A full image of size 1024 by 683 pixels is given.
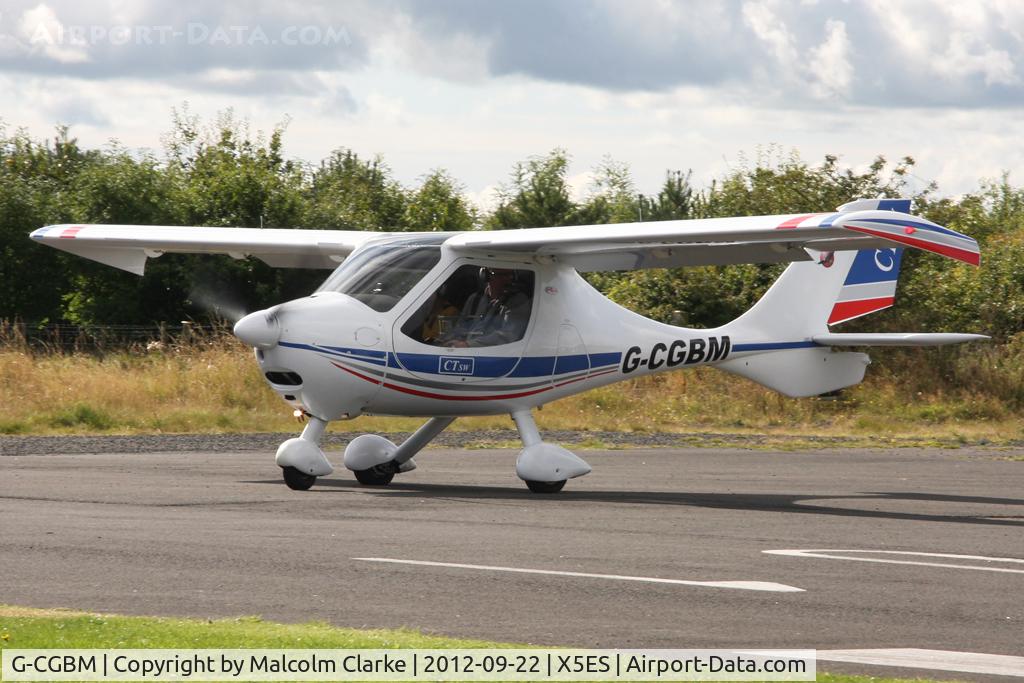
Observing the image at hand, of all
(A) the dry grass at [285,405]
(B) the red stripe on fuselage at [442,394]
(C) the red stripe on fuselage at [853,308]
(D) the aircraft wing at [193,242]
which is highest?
(D) the aircraft wing at [193,242]

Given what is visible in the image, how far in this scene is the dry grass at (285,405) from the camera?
2377 cm

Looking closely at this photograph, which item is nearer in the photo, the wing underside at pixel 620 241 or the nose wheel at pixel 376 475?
the wing underside at pixel 620 241

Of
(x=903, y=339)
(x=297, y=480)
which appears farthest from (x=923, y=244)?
(x=297, y=480)

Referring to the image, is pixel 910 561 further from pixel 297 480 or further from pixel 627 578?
pixel 297 480

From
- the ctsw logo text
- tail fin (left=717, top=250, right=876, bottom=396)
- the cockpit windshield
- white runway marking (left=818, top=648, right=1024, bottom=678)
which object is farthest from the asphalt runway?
the cockpit windshield

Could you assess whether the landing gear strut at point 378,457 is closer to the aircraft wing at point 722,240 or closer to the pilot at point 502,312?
the pilot at point 502,312

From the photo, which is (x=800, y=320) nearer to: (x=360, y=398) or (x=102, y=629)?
(x=360, y=398)

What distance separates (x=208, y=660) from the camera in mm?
6230

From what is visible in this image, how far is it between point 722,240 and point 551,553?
5122 mm

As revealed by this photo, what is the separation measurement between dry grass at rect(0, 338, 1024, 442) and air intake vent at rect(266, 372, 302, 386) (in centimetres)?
915

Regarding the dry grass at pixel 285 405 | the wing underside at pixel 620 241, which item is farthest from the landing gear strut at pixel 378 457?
the dry grass at pixel 285 405

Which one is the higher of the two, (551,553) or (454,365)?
(454,365)

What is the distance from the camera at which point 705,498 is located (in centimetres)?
1479

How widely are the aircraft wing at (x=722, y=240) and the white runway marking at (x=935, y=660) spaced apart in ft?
20.8
